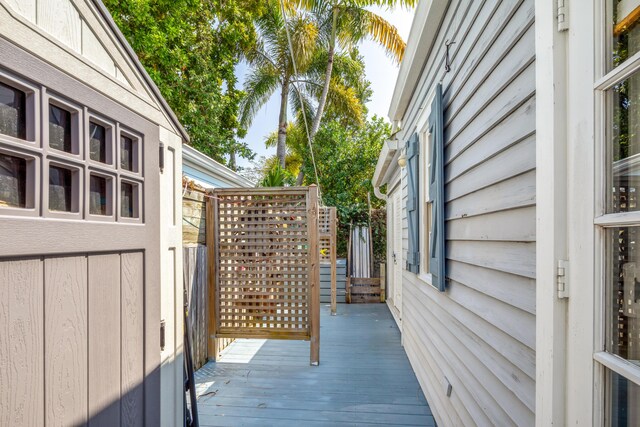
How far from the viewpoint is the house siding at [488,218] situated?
126 cm

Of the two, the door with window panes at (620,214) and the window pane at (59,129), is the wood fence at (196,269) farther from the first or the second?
the door with window panes at (620,214)

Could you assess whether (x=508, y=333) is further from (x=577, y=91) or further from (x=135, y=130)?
(x=135, y=130)

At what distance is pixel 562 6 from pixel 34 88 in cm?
150

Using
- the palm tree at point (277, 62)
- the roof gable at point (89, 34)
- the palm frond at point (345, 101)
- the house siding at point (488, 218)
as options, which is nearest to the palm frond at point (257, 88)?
the palm tree at point (277, 62)

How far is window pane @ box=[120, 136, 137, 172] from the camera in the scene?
1335 millimetres

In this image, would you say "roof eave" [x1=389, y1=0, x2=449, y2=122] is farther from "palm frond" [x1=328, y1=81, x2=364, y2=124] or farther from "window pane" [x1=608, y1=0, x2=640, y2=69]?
"palm frond" [x1=328, y1=81, x2=364, y2=124]

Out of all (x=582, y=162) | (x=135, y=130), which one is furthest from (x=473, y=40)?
(x=135, y=130)

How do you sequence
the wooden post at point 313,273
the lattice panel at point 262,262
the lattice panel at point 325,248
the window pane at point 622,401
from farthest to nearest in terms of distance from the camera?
the lattice panel at point 325,248 < the lattice panel at point 262,262 < the wooden post at point 313,273 < the window pane at point 622,401

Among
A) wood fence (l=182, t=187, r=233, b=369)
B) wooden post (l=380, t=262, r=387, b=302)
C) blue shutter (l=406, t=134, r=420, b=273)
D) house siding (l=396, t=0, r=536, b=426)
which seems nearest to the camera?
house siding (l=396, t=0, r=536, b=426)

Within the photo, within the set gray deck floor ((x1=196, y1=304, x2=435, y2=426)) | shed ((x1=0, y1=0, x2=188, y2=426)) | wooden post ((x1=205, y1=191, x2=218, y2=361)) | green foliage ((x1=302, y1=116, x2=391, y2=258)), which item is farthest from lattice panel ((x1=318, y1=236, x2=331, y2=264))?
shed ((x1=0, y1=0, x2=188, y2=426))

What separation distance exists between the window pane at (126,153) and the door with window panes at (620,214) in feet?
5.04

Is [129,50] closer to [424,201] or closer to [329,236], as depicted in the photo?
[424,201]

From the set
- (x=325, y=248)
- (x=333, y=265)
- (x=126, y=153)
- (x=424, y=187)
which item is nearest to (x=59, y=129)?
(x=126, y=153)

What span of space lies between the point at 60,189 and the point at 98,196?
17 centimetres
